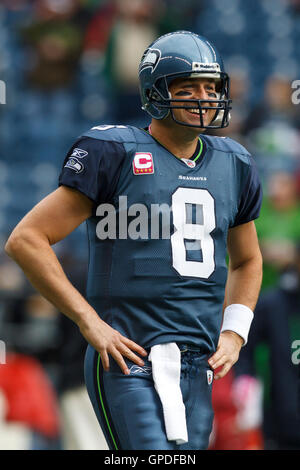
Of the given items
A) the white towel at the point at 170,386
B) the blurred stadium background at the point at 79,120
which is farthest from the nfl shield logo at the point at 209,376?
the blurred stadium background at the point at 79,120

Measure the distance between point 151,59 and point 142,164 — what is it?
435 millimetres

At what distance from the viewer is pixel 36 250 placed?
114 inches

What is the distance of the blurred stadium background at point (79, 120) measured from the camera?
589 cm

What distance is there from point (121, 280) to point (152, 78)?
749 mm

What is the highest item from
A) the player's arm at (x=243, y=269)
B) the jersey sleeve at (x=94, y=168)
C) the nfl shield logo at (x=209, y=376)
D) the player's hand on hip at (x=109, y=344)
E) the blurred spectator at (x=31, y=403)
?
the jersey sleeve at (x=94, y=168)

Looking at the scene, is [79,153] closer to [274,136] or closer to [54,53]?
[274,136]

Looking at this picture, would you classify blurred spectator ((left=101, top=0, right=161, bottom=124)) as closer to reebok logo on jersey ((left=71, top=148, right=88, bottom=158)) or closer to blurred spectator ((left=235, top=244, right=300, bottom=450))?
blurred spectator ((left=235, top=244, right=300, bottom=450))

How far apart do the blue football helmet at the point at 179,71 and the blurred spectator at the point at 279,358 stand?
2420 millimetres

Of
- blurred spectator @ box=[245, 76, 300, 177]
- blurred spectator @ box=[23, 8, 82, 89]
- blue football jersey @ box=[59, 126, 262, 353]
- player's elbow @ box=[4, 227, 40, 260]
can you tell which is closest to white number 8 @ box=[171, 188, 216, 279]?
blue football jersey @ box=[59, 126, 262, 353]

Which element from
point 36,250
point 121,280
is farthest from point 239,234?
point 36,250

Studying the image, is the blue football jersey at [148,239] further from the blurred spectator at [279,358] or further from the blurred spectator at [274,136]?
the blurred spectator at [274,136]

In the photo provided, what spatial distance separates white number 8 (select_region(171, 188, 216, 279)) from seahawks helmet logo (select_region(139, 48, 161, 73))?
0.49m
